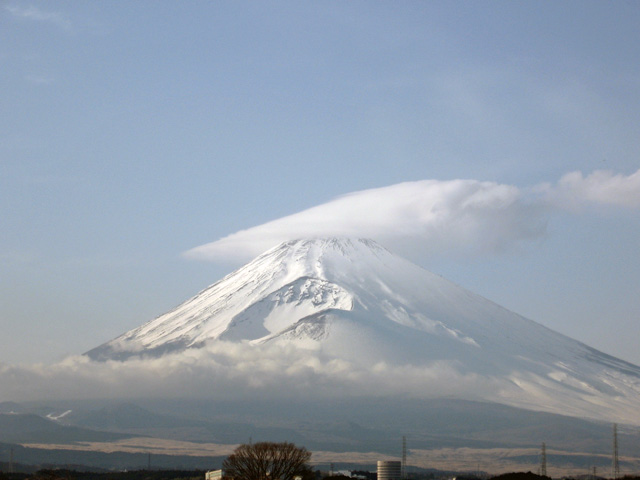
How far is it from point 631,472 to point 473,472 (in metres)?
30.4

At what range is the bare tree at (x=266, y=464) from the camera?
303 feet

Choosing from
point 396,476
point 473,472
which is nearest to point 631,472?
point 473,472

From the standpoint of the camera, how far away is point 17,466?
180 metres

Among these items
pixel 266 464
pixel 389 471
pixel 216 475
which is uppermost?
pixel 266 464

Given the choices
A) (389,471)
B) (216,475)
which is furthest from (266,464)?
(389,471)

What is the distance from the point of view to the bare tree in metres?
92.5

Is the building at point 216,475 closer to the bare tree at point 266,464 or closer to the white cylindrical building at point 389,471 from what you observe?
the bare tree at point 266,464

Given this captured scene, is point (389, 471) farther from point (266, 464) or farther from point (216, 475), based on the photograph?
point (266, 464)

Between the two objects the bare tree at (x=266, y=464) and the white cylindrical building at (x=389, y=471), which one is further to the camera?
the white cylindrical building at (x=389, y=471)

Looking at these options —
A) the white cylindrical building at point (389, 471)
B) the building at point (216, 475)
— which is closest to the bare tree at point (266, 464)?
the building at point (216, 475)

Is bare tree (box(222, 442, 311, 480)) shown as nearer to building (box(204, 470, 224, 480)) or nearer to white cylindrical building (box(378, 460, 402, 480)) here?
building (box(204, 470, 224, 480))

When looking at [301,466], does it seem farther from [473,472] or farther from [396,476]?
[473,472]

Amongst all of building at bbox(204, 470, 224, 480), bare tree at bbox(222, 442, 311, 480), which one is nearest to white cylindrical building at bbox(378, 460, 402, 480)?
building at bbox(204, 470, 224, 480)

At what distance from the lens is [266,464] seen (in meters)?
93.4
